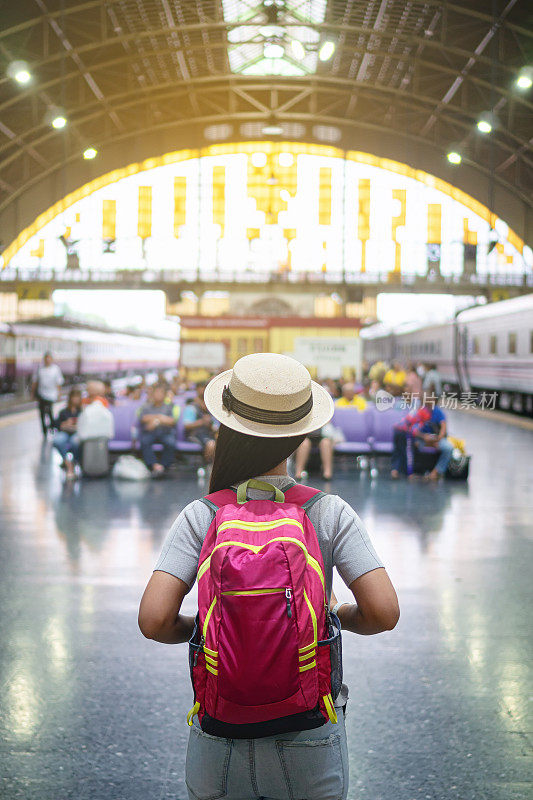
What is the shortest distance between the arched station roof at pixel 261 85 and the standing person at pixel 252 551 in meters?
22.1

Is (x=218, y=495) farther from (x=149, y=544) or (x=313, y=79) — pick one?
(x=313, y=79)

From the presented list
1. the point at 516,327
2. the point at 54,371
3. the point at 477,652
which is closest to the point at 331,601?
the point at 477,652

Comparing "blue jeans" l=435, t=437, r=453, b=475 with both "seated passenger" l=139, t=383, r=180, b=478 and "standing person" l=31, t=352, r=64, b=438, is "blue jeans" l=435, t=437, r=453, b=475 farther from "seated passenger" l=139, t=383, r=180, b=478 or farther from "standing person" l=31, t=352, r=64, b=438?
"standing person" l=31, t=352, r=64, b=438

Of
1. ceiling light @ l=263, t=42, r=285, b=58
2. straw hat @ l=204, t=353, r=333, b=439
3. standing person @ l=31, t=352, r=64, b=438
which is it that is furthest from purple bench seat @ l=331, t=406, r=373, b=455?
ceiling light @ l=263, t=42, r=285, b=58

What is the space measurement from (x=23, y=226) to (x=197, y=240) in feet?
32.1

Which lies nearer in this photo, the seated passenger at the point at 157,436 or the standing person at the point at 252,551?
the standing person at the point at 252,551

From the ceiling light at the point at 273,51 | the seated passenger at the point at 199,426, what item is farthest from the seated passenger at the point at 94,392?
the ceiling light at the point at 273,51

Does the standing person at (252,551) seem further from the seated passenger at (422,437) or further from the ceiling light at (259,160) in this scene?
the ceiling light at (259,160)

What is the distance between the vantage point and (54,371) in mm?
17703

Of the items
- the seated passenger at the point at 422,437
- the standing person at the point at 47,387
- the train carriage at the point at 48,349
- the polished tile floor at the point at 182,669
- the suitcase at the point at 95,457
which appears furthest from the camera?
the train carriage at the point at 48,349

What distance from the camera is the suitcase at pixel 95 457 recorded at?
1176 centimetres

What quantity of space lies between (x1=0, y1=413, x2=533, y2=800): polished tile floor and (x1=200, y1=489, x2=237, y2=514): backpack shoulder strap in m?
1.74

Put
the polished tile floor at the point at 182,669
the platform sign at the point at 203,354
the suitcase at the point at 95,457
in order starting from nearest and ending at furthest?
the polished tile floor at the point at 182,669 < the suitcase at the point at 95,457 < the platform sign at the point at 203,354

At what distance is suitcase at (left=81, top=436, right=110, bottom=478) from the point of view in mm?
11758
